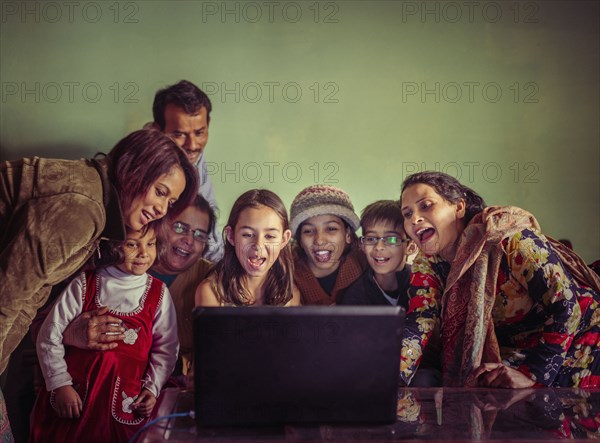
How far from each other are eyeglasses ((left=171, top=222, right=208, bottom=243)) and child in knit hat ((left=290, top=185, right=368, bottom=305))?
0.40 m

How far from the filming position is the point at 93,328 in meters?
2.61

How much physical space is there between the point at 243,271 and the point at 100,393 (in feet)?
2.54

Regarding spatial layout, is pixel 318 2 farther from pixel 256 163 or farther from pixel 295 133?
pixel 256 163

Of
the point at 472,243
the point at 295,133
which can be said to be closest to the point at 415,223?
the point at 472,243

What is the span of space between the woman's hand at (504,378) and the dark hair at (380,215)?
0.74 m

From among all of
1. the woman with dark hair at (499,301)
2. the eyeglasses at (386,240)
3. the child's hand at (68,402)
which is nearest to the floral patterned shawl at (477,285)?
the woman with dark hair at (499,301)

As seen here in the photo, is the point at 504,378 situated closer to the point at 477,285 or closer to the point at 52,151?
the point at 477,285

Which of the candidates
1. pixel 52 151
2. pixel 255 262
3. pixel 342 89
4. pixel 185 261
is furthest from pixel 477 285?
pixel 52 151

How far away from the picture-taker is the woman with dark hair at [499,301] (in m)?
2.44

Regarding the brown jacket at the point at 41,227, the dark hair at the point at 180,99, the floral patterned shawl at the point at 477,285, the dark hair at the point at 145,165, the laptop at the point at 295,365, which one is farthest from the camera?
the dark hair at the point at 180,99

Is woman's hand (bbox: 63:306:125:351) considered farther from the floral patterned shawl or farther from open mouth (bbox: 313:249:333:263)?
the floral patterned shawl

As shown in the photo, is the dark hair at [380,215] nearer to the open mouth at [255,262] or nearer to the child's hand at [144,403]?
the open mouth at [255,262]

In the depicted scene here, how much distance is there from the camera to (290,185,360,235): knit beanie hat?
2.82m

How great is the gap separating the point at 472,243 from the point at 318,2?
1.29 m
